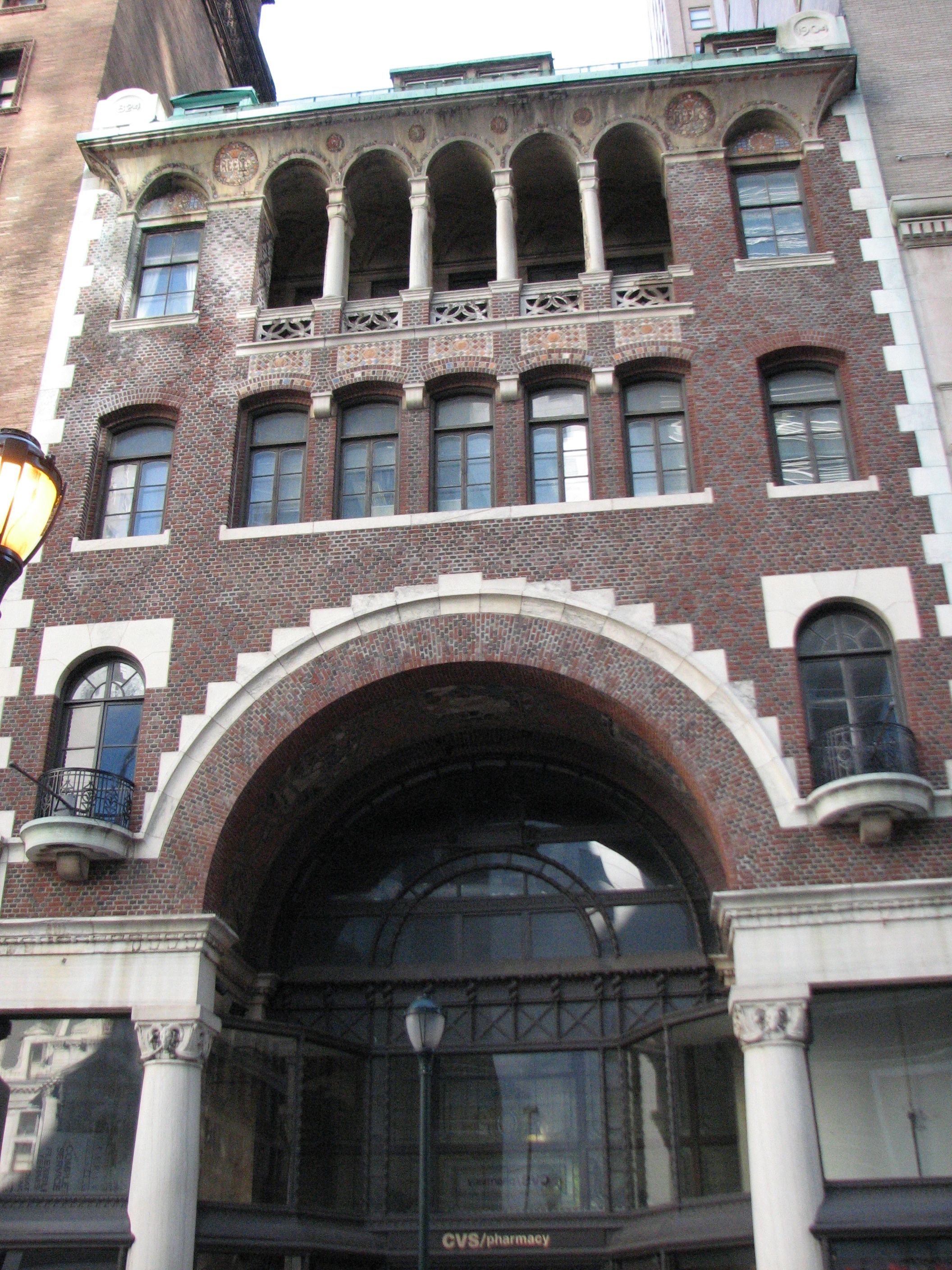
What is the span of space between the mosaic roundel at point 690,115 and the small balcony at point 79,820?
47.0ft

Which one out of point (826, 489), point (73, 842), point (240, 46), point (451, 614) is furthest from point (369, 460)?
point (240, 46)

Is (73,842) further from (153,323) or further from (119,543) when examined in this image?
(153,323)

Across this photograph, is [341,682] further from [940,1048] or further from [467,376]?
[940,1048]

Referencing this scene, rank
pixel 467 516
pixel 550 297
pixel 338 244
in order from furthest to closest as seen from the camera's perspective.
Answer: pixel 338 244
pixel 550 297
pixel 467 516

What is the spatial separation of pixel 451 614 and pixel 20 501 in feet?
34.1

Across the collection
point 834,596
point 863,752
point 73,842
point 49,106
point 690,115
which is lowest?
point 73,842

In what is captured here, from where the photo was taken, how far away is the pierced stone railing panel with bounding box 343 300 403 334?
2128 cm

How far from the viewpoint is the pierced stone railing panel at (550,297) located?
2095cm

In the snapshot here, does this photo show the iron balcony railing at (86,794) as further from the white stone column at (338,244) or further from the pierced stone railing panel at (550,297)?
the pierced stone railing panel at (550,297)

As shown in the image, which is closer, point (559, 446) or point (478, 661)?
point (478, 661)

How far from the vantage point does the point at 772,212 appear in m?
21.6

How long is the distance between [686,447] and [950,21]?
10.7m

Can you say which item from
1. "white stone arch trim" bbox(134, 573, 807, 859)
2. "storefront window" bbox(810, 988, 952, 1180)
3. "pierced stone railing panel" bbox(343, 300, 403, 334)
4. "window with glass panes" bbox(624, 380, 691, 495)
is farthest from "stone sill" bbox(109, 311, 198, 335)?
"storefront window" bbox(810, 988, 952, 1180)

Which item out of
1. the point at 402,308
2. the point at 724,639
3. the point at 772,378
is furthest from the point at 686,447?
the point at 402,308
